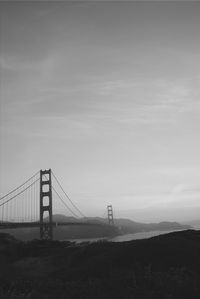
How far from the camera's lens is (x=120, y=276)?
38.7ft

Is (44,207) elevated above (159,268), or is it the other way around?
(44,207)

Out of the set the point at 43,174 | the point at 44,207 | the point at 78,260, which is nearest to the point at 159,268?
the point at 78,260

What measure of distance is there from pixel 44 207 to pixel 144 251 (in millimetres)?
46135

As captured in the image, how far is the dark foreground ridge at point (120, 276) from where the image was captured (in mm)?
9492

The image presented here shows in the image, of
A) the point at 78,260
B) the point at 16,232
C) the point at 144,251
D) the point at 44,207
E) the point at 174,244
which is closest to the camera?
the point at 144,251

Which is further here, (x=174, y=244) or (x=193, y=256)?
(x=174, y=244)

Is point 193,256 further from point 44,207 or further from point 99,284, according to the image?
point 44,207

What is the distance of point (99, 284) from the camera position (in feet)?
34.6

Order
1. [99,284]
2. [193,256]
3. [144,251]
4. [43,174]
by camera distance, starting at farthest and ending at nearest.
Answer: [43,174], [144,251], [193,256], [99,284]

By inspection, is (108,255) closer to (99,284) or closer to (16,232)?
(99,284)

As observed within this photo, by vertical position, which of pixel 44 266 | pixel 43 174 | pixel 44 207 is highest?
pixel 43 174

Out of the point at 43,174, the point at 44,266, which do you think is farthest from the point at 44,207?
the point at 44,266

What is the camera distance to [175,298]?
909 cm

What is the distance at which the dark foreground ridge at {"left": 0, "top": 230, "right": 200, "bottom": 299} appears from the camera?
9.49 m
